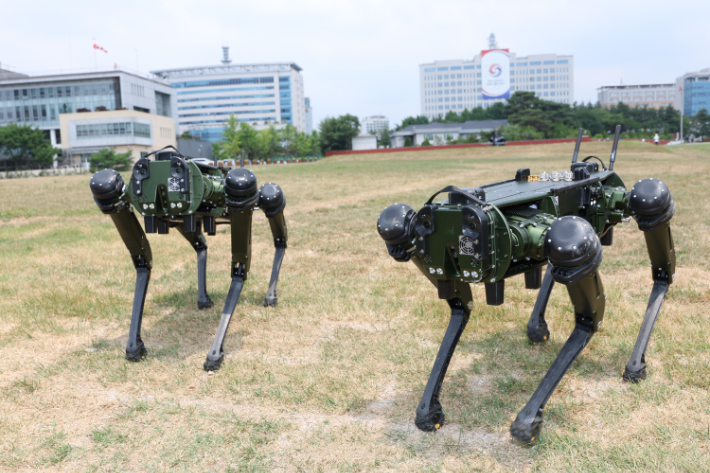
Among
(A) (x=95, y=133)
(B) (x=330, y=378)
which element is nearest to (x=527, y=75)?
(A) (x=95, y=133)

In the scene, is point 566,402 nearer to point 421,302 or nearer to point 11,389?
point 421,302

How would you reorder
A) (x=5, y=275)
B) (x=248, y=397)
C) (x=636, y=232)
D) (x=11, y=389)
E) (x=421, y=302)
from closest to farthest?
1. (x=248, y=397)
2. (x=11, y=389)
3. (x=421, y=302)
4. (x=5, y=275)
5. (x=636, y=232)

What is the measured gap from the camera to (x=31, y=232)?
44.1 feet

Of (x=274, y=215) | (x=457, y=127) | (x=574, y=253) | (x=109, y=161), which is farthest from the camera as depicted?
(x=457, y=127)

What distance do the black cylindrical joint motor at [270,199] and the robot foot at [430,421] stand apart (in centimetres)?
341

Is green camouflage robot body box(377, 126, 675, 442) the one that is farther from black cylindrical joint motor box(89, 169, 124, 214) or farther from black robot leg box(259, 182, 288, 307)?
black robot leg box(259, 182, 288, 307)

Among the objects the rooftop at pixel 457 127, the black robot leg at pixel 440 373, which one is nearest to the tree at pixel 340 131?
the rooftop at pixel 457 127

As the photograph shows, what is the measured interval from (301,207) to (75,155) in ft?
259

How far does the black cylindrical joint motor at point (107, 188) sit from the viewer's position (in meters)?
4.73

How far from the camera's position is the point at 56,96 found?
89.9 metres

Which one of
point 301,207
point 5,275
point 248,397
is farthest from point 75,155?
point 248,397

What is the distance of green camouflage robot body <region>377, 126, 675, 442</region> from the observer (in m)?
2.98

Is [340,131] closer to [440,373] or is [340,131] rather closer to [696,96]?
[440,373]

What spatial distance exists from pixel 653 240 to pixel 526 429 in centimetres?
195
